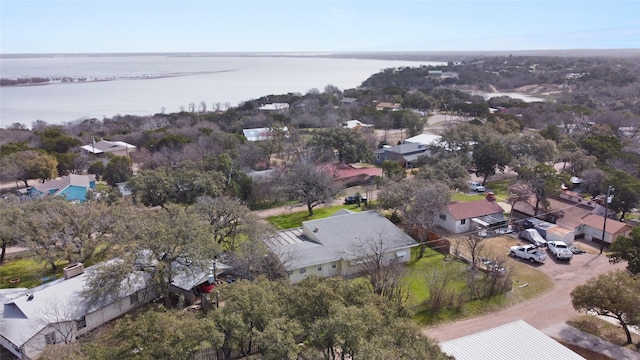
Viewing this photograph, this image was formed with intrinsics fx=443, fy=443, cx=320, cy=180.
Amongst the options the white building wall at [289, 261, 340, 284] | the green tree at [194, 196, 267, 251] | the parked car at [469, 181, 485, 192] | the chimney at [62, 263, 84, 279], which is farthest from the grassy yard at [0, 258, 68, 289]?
the parked car at [469, 181, 485, 192]

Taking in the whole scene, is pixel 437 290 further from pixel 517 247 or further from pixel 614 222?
pixel 614 222

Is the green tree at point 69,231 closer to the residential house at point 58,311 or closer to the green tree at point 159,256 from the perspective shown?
the residential house at point 58,311

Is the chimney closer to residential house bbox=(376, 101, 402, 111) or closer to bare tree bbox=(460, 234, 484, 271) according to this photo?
bare tree bbox=(460, 234, 484, 271)

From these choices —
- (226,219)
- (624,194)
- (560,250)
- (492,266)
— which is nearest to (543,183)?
(624,194)

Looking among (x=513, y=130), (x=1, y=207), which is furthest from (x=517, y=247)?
(x=513, y=130)

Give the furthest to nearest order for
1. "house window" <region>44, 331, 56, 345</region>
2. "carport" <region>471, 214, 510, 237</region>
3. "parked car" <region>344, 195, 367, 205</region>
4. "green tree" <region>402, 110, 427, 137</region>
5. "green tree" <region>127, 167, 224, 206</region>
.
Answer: "green tree" <region>402, 110, 427, 137</region> < "parked car" <region>344, 195, 367, 205</region> < "green tree" <region>127, 167, 224, 206</region> < "carport" <region>471, 214, 510, 237</region> < "house window" <region>44, 331, 56, 345</region>

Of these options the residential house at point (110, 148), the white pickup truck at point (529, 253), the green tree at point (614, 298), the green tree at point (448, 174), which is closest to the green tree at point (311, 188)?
the green tree at point (448, 174)
